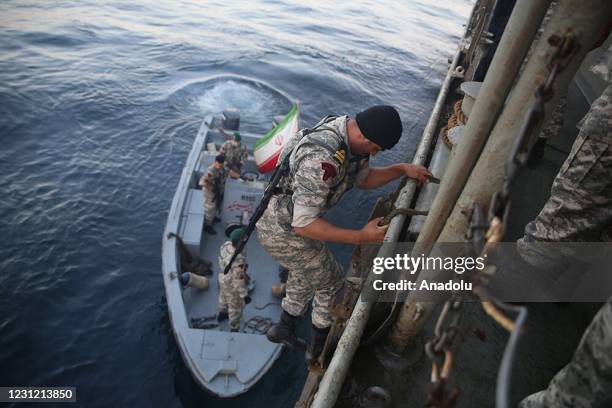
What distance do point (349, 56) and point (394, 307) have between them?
1115 inches

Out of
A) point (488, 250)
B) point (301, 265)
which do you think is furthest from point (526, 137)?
point (301, 265)

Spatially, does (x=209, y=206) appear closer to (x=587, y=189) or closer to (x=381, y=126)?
(x=381, y=126)

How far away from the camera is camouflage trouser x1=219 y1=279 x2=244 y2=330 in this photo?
20.9 feet

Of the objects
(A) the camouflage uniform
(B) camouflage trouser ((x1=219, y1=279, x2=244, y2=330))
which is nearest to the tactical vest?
(A) the camouflage uniform

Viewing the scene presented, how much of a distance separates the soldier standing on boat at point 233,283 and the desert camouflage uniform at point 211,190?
2.82 meters

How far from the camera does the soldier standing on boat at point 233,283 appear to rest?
5.92 m

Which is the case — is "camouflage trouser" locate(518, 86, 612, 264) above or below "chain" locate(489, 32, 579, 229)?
below

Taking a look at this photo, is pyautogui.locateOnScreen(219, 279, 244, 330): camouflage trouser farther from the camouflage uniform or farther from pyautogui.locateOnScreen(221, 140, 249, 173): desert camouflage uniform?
pyautogui.locateOnScreen(221, 140, 249, 173): desert camouflage uniform

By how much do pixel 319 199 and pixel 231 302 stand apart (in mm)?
3887

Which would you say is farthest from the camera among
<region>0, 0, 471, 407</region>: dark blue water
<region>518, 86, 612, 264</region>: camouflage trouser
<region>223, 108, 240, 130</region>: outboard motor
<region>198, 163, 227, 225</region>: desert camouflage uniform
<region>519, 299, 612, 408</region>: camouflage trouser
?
<region>223, 108, 240, 130</region>: outboard motor

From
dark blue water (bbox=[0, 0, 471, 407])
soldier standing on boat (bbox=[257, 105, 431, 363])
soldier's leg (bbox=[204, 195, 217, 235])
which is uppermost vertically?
soldier standing on boat (bbox=[257, 105, 431, 363])

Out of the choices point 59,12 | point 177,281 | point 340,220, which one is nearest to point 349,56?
point 340,220

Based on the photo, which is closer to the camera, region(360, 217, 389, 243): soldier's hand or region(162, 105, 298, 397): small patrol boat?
region(360, 217, 389, 243): soldier's hand

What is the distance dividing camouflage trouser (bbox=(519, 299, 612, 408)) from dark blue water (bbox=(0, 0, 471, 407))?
6171 mm
